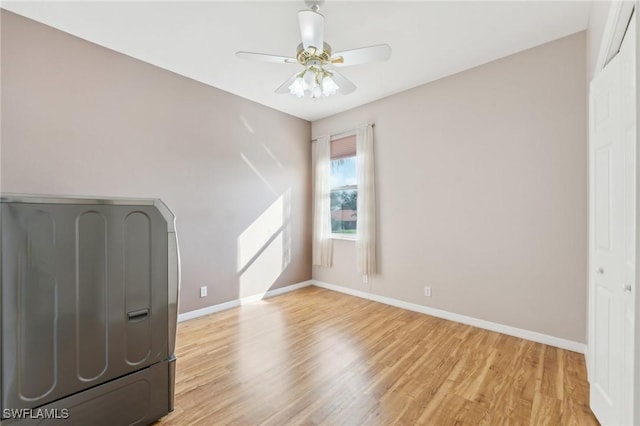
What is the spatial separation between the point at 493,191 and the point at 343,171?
2143mm

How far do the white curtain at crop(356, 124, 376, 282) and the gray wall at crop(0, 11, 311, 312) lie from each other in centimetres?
108

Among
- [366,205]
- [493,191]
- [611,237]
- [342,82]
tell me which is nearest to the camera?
[611,237]

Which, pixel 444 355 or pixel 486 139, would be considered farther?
pixel 486 139

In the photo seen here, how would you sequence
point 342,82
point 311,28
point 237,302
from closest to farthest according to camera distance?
point 311,28 < point 342,82 < point 237,302

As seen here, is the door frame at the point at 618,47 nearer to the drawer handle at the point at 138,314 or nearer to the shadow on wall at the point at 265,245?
the drawer handle at the point at 138,314

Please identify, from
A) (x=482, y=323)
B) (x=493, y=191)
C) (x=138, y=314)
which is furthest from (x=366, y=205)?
(x=138, y=314)

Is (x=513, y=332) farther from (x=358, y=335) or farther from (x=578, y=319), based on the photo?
(x=358, y=335)

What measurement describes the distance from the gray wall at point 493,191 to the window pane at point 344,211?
52 cm

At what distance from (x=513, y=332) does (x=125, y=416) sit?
10.7ft

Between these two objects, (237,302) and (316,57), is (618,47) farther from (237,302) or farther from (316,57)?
(237,302)

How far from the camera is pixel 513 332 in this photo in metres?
2.74

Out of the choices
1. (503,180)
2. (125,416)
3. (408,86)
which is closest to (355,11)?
(408,86)

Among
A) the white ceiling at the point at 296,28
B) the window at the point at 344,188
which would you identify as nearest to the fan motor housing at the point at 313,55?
the white ceiling at the point at 296,28

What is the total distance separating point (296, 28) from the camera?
92.0 inches
